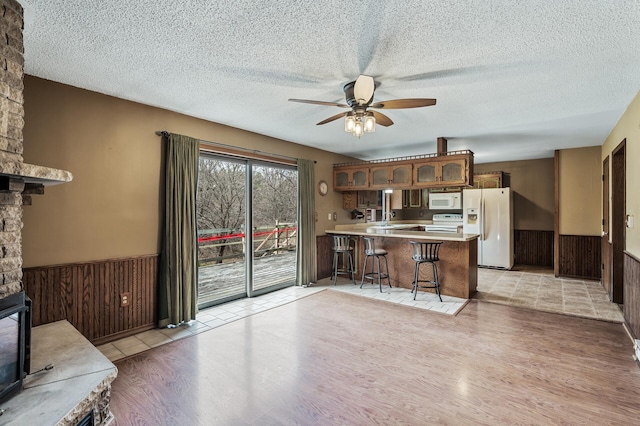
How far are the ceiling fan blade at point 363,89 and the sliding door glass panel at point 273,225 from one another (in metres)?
2.46

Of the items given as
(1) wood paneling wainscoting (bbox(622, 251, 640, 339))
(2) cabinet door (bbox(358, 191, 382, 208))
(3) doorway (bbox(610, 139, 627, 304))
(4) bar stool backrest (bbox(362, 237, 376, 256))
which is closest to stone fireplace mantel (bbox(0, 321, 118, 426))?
(4) bar stool backrest (bbox(362, 237, 376, 256))

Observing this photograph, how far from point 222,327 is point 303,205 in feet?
7.93

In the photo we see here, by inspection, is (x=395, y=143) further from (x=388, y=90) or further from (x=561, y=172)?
(x=561, y=172)

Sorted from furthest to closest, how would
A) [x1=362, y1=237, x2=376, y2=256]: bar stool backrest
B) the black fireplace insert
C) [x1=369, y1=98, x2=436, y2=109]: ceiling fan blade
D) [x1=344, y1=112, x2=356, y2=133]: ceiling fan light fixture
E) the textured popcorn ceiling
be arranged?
[x1=362, y1=237, x2=376, y2=256]: bar stool backrest
[x1=344, y1=112, x2=356, y2=133]: ceiling fan light fixture
[x1=369, y1=98, x2=436, y2=109]: ceiling fan blade
the textured popcorn ceiling
the black fireplace insert

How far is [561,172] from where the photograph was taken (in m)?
5.84

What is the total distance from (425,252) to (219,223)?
121 inches

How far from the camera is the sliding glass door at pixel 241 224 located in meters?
4.28

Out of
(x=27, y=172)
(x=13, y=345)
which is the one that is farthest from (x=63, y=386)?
(x=27, y=172)

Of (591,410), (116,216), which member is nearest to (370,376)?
(591,410)

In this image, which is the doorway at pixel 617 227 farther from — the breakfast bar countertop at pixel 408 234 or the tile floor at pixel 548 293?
the breakfast bar countertop at pixel 408 234

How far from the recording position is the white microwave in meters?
7.36

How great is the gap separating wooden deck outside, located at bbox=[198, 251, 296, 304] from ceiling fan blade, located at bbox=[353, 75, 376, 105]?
3.07 m

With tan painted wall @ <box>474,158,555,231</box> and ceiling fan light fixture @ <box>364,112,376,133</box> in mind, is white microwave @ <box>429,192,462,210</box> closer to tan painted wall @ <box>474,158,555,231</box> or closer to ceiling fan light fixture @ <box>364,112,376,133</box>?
tan painted wall @ <box>474,158,555,231</box>

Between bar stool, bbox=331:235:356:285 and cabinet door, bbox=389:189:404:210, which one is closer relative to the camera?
bar stool, bbox=331:235:356:285
